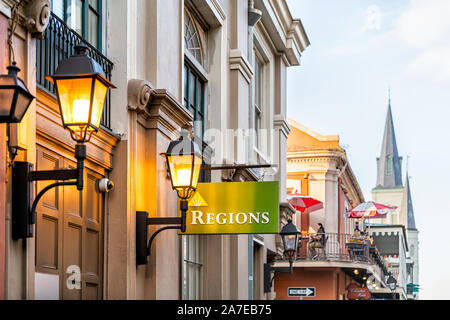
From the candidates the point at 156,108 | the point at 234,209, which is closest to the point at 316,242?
the point at 234,209

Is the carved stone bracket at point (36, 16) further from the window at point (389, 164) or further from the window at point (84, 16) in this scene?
the window at point (389, 164)

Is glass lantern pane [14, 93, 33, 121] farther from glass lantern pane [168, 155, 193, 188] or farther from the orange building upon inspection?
the orange building

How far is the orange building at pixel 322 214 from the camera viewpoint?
3241 centimetres

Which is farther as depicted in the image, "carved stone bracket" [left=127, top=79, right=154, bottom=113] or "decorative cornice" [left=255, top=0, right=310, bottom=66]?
"decorative cornice" [left=255, top=0, right=310, bottom=66]

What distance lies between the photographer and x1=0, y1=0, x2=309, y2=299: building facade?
7.09 metres

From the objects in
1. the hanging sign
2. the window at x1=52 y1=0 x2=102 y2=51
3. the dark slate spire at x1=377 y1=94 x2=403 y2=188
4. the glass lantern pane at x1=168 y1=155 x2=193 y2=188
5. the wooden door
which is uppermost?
the dark slate spire at x1=377 y1=94 x2=403 y2=188

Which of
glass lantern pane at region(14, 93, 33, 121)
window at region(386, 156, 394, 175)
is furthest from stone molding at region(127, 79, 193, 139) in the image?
window at region(386, 156, 394, 175)

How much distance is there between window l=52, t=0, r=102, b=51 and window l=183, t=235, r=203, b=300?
4013 millimetres

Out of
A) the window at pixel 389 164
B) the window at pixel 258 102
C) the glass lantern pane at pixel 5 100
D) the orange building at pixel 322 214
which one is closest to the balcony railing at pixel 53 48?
the glass lantern pane at pixel 5 100

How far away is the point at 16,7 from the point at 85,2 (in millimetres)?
2613

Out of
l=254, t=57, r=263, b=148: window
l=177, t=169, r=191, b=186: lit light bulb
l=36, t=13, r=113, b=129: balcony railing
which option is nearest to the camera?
l=36, t=13, r=113, b=129: balcony railing

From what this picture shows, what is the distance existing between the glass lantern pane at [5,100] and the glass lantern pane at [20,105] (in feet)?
0.18

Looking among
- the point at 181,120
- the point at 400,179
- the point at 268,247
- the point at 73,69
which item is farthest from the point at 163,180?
the point at 400,179
